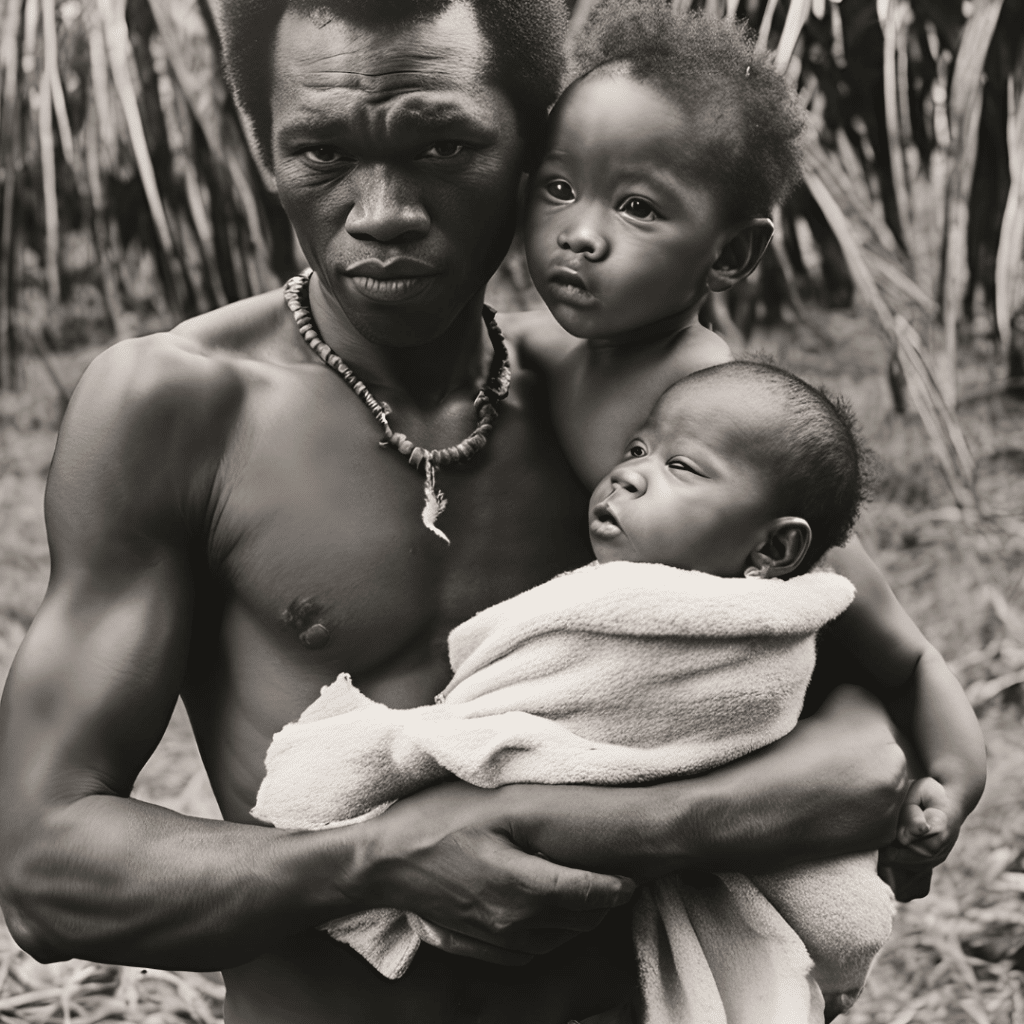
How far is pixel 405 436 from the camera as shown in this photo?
4.31 ft

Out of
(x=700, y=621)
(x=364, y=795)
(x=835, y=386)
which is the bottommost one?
(x=835, y=386)

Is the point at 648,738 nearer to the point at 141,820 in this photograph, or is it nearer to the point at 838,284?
the point at 141,820

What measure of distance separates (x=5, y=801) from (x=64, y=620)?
0.52 feet

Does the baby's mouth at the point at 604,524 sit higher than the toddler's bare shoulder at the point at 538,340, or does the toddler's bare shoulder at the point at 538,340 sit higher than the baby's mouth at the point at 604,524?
the toddler's bare shoulder at the point at 538,340

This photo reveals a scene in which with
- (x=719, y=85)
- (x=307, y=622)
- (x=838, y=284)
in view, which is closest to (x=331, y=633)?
(x=307, y=622)

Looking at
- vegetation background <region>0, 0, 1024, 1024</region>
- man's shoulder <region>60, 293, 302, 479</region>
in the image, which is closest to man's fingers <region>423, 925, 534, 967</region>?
man's shoulder <region>60, 293, 302, 479</region>

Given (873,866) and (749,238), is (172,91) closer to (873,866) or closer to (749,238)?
(749,238)

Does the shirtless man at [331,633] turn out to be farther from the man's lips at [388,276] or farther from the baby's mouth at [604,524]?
the baby's mouth at [604,524]

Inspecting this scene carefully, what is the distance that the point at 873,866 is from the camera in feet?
4.05

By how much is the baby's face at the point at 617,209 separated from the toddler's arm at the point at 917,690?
0.32m

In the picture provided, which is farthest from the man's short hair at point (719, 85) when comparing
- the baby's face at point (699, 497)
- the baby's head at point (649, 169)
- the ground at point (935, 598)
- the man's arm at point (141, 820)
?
the ground at point (935, 598)

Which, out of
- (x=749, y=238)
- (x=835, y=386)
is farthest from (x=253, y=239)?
A: (x=749, y=238)

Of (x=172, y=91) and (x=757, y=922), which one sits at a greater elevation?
(x=172, y=91)

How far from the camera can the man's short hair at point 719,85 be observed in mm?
1244
